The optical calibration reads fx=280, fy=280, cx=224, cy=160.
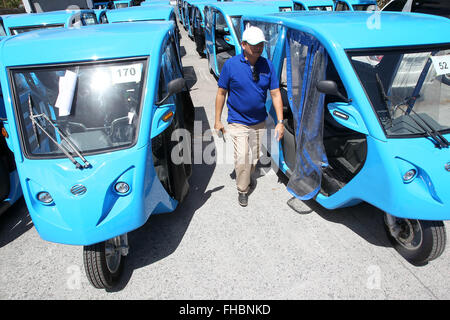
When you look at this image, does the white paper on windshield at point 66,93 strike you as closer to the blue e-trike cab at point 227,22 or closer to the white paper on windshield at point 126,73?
the white paper on windshield at point 126,73

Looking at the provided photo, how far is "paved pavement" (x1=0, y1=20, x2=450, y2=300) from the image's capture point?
8.13 feet

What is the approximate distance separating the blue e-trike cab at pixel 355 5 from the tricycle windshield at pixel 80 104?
902 centimetres

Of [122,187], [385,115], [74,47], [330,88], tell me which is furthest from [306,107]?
[74,47]

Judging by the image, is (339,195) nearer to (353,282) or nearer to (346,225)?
(346,225)

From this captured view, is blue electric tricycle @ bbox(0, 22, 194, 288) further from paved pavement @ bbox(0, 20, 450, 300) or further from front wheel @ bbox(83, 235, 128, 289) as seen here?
paved pavement @ bbox(0, 20, 450, 300)

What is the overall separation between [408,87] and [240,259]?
232cm

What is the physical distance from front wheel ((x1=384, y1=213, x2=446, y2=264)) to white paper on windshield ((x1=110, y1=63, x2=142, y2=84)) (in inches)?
108

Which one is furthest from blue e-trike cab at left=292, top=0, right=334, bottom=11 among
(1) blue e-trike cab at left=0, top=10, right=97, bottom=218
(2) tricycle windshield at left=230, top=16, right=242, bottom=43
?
(1) blue e-trike cab at left=0, top=10, right=97, bottom=218

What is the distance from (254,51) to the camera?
9.10 ft

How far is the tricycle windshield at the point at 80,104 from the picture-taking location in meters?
2.41

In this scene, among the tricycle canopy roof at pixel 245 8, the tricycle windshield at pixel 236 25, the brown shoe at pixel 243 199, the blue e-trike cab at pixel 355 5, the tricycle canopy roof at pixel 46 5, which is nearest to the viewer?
the brown shoe at pixel 243 199

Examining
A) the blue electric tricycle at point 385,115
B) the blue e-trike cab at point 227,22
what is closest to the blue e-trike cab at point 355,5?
the blue e-trike cab at point 227,22
